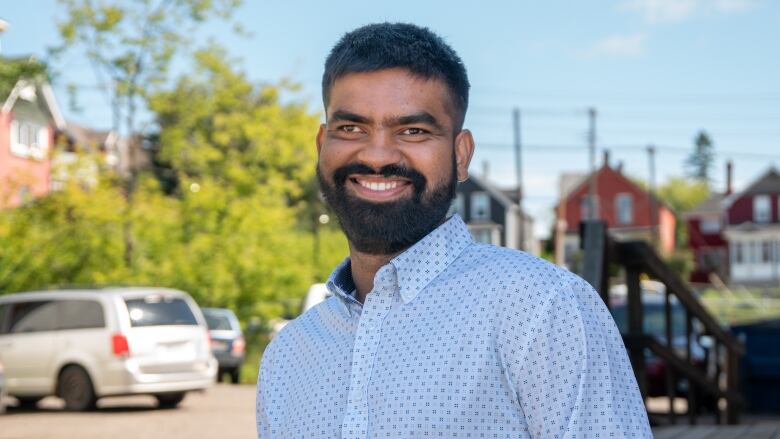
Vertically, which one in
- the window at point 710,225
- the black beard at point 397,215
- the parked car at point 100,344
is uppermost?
the black beard at point 397,215

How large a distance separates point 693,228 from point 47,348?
89422 millimetres

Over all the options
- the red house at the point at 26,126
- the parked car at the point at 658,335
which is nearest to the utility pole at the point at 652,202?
the red house at the point at 26,126

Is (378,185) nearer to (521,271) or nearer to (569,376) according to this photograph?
(521,271)

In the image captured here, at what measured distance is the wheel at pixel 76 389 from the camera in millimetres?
17844

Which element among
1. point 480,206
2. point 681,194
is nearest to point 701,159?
point 681,194

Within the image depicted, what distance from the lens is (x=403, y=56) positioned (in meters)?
2.35

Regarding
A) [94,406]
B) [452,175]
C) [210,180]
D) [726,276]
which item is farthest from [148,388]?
[726,276]

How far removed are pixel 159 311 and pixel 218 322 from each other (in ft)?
29.4

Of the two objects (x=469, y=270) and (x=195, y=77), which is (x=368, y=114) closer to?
(x=469, y=270)

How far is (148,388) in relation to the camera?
1761 cm

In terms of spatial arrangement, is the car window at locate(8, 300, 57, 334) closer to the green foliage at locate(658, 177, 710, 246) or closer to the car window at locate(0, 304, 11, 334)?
the car window at locate(0, 304, 11, 334)

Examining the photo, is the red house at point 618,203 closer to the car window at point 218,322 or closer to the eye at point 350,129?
the car window at point 218,322

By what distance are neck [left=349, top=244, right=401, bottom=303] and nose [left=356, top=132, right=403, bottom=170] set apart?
6.8 inches

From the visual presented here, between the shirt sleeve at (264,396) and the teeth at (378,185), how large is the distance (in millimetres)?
395
